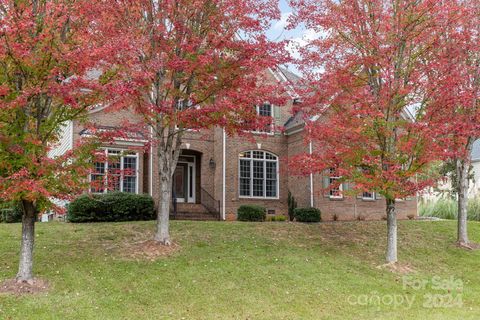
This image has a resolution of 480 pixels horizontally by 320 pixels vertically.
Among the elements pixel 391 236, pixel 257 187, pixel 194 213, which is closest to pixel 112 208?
pixel 194 213

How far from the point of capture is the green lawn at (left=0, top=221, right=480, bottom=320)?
34.1 feet

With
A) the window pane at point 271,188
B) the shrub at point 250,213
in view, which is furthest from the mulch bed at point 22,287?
the window pane at point 271,188

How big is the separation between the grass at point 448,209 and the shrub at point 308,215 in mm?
10326

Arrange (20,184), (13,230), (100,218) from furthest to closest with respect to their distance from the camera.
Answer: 1. (100,218)
2. (13,230)
3. (20,184)

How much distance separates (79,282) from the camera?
37.0 ft

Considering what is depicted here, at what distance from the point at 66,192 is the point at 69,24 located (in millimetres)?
3723

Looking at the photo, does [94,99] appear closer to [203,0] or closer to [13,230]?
[203,0]

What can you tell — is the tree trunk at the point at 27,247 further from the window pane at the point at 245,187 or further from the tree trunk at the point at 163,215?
the window pane at the point at 245,187

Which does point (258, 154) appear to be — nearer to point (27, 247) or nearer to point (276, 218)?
point (276, 218)

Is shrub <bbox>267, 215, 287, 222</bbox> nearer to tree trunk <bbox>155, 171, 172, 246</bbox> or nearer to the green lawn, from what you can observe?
the green lawn

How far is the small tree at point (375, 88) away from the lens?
14047 millimetres

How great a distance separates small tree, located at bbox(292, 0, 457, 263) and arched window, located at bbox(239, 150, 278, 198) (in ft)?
28.3

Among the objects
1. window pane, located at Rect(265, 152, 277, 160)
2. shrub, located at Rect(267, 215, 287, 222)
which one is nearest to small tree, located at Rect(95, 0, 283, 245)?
shrub, located at Rect(267, 215, 287, 222)

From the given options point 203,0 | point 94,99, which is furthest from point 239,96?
point 94,99
